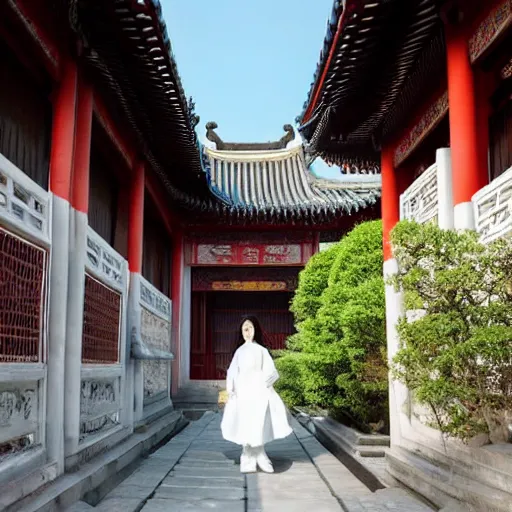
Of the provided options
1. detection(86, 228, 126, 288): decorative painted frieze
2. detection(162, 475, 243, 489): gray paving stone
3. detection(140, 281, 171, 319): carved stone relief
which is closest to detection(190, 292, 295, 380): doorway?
detection(140, 281, 171, 319): carved stone relief

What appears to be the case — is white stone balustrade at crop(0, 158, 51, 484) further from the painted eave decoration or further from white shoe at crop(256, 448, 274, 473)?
the painted eave decoration

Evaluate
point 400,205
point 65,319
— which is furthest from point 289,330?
point 65,319

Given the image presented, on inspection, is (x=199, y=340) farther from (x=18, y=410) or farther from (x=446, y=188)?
(x=18, y=410)

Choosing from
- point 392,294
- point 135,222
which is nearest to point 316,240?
point 135,222

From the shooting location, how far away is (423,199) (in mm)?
6938

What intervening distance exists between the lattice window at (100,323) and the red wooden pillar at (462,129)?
3.92 m

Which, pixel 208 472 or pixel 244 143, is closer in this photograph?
pixel 208 472

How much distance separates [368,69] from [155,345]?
7.47 metres

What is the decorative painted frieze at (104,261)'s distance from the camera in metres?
7.44

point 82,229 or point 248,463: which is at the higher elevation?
point 82,229

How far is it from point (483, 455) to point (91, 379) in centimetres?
441

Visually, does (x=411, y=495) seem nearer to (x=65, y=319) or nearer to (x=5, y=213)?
(x=65, y=319)

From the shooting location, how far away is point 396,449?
686 centimetres

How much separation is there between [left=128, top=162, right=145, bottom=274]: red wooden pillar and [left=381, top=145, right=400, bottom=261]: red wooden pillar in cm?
383
